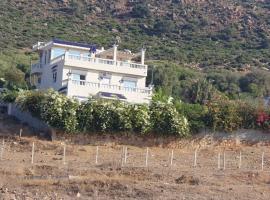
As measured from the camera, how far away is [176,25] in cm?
11369

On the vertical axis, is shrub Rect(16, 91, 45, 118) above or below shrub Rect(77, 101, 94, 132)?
above

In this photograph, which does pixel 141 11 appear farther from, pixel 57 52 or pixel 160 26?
pixel 57 52

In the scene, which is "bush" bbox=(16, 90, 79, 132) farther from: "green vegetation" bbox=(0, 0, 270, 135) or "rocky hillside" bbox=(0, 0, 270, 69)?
"rocky hillside" bbox=(0, 0, 270, 69)

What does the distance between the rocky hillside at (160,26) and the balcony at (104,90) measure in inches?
1718

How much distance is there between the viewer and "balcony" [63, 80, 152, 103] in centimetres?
5306

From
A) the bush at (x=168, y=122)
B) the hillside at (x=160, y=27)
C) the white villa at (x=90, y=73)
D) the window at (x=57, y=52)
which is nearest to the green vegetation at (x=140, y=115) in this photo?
the bush at (x=168, y=122)

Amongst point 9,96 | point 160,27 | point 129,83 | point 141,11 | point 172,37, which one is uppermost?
point 141,11

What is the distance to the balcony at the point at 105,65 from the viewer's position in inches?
2222

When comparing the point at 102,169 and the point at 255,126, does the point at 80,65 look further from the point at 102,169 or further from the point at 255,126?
the point at 102,169

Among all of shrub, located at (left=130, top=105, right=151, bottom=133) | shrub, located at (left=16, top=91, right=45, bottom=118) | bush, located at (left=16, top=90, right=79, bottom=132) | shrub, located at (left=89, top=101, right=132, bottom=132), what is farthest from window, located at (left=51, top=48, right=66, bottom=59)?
shrub, located at (left=130, top=105, right=151, bottom=133)

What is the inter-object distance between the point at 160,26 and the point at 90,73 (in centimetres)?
5588

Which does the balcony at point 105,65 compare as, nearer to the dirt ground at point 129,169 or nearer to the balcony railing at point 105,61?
the balcony railing at point 105,61

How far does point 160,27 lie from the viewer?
111500 millimetres

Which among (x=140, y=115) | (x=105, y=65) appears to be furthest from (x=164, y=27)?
(x=140, y=115)
